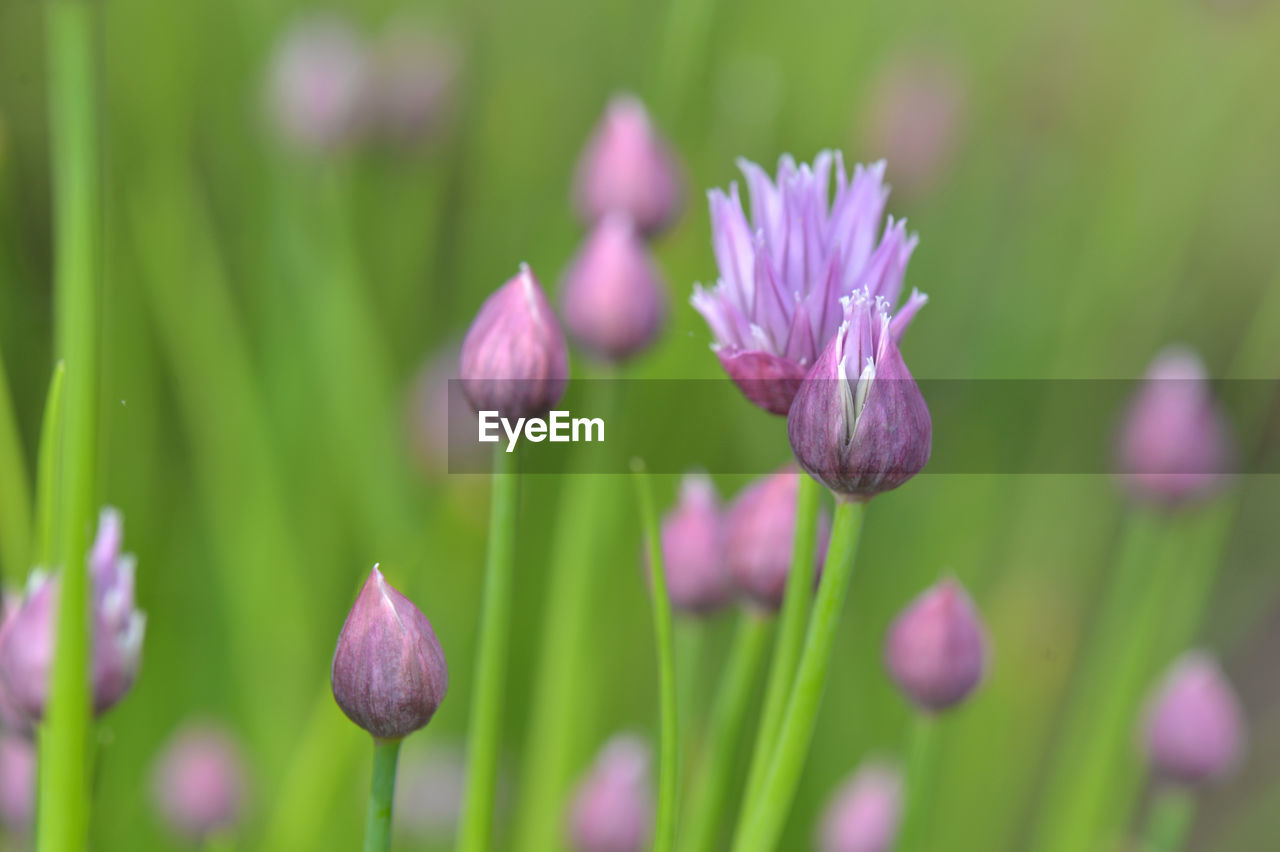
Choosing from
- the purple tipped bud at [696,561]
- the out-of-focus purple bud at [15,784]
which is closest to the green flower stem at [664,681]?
the purple tipped bud at [696,561]

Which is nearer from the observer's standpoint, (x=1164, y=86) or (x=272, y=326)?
(x=272, y=326)

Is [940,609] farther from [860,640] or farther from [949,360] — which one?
[949,360]

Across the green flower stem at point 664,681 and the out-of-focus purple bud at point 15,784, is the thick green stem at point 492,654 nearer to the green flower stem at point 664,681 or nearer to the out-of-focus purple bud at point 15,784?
the green flower stem at point 664,681

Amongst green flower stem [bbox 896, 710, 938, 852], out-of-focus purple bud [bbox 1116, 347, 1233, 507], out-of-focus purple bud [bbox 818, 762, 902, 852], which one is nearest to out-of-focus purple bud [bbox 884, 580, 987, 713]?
green flower stem [bbox 896, 710, 938, 852]

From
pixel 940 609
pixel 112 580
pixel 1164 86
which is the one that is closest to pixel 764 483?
pixel 940 609

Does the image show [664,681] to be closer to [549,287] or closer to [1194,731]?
[1194,731]

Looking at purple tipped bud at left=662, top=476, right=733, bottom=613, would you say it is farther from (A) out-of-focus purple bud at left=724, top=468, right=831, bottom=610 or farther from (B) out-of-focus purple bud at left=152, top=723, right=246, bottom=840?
(B) out-of-focus purple bud at left=152, top=723, right=246, bottom=840
